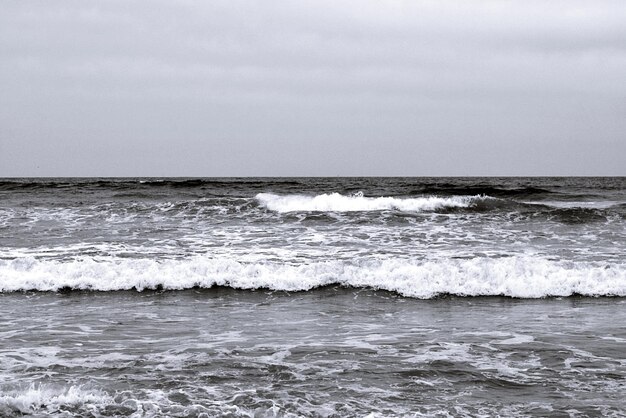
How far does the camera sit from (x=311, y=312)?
392 inches

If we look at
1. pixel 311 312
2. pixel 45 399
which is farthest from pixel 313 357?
pixel 45 399

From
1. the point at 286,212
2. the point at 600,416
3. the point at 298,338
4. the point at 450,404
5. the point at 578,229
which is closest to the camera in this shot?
the point at 600,416

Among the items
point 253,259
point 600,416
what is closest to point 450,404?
point 600,416

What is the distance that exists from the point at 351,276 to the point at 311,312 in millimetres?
2224

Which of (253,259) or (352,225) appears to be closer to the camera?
(253,259)

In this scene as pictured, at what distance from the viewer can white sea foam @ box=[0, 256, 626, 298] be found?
11492mm

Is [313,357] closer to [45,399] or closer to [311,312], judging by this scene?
[311,312]

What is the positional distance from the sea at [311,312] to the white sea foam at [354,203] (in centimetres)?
86

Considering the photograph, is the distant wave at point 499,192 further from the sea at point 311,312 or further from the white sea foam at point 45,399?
the white sea foam at point 45,399

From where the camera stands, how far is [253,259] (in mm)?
13398

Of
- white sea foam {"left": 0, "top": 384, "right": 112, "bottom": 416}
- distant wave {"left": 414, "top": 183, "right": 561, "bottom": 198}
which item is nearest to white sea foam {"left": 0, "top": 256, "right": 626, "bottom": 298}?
white sea foam {"left": 0, "top": 384, "right": 112, "bottom": 416}

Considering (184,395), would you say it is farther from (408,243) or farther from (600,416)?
(408,243)

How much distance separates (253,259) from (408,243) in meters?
3.77

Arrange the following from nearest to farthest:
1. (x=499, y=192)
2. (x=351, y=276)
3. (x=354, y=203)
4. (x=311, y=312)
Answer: (x=311, y=312) < (x=351, y=276) < (x=354, y=203) < (x=499, y=192)
